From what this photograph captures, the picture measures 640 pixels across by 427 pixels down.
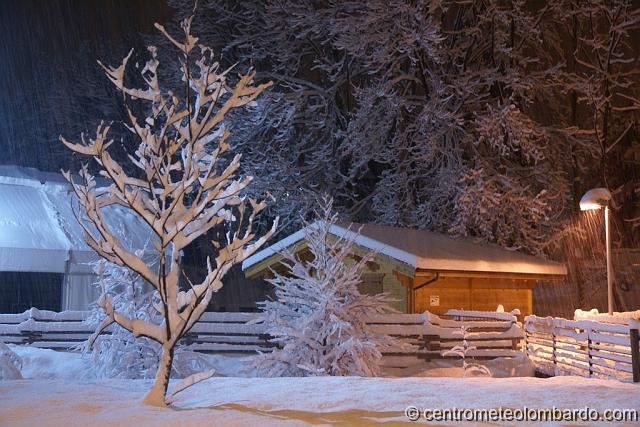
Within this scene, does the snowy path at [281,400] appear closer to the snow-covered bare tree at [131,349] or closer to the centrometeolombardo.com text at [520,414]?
the centrometeolombardo.com text at [520,414]

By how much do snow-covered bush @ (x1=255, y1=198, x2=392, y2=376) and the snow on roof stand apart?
10.5 feet

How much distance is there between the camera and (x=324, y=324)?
1352 cm

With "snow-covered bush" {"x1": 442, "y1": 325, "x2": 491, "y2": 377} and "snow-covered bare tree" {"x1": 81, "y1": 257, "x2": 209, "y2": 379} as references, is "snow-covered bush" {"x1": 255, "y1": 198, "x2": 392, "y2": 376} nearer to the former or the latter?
"snow-covered bare tree" {"x1": 81, "y1": 257, "x2": 209, "y2": 379}

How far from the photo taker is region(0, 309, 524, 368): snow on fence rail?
672 inches

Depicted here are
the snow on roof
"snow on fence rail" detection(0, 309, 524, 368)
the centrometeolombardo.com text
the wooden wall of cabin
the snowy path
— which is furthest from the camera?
the wooden wall of cabin

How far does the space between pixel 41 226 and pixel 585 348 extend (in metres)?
15.9

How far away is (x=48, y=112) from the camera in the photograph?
39.7 meters

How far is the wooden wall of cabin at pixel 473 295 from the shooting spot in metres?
20.3

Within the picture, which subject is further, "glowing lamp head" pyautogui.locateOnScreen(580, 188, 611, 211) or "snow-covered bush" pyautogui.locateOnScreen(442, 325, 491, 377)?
"glowing lamp head" pyautogui.locateOnScreen(580, 188, 611, 211)

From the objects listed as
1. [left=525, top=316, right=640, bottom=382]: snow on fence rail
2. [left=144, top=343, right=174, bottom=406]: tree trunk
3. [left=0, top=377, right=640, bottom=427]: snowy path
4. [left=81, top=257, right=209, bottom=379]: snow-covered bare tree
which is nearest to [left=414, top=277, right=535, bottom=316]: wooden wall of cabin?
[left=525, top=316, right=640, bottom=382]: snow on fence rail

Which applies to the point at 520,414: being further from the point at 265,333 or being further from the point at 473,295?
the point at 473,295

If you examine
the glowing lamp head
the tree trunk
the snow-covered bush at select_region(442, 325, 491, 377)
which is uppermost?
the glowing lamp head

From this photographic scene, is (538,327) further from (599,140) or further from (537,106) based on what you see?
(537,106)

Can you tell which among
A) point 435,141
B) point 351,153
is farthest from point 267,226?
point 435,141
